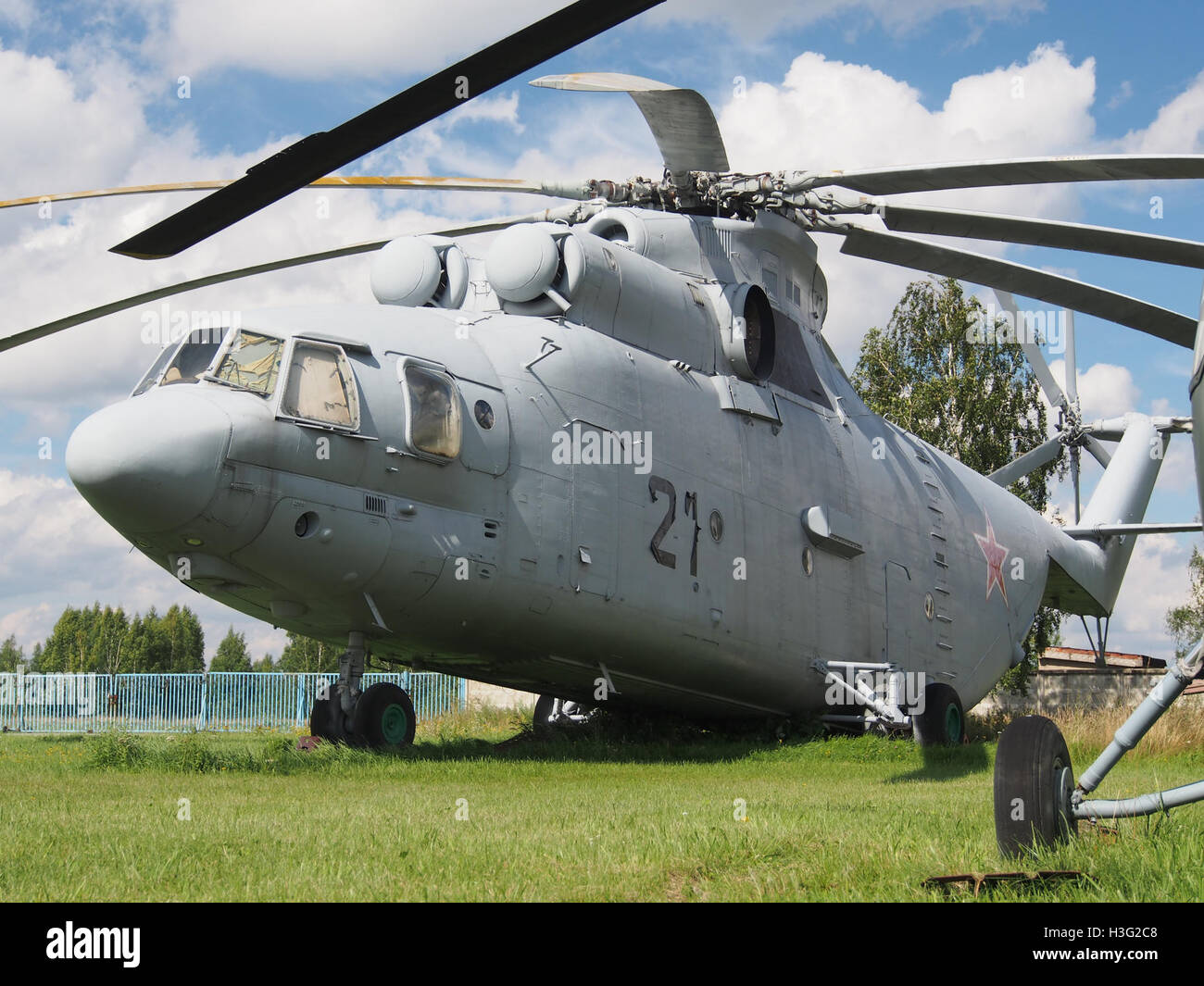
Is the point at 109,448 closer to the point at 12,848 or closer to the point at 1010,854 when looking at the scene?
the point at 12,848

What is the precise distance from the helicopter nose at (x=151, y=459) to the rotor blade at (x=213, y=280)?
6.27 feet

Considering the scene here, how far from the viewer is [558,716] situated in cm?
1834

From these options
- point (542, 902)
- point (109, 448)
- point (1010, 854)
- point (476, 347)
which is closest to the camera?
point (542, 902)

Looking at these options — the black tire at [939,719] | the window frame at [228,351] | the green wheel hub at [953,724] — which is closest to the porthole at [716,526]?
the black tire at [939,719]

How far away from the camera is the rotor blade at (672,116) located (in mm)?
12945

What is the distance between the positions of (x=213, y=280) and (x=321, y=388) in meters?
2.88

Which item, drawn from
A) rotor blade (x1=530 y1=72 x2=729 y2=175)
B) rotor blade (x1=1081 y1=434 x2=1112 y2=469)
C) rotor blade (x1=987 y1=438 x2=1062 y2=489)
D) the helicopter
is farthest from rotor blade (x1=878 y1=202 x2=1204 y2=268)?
rotor blade (x1=1081 y1=434 x2=1112 y2=469)

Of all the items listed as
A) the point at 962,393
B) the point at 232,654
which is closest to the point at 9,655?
the point at 232,654

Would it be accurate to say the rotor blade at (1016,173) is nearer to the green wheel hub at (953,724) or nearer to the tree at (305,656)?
the green wheel hub at (953,724)

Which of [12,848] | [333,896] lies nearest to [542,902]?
[333,896]

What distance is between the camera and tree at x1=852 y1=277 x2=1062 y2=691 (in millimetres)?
36469

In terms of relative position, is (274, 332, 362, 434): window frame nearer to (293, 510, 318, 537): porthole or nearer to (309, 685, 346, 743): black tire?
(293, 510, 318, 537): porthole

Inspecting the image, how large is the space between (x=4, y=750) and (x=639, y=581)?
1038 centimetres

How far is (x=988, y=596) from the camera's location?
1986 centimetres
